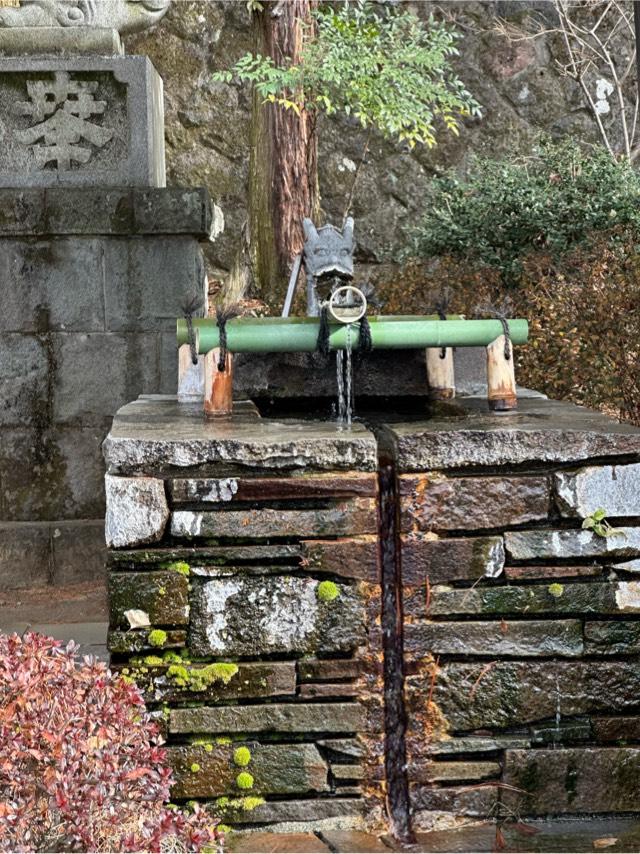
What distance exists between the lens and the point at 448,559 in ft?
11.0

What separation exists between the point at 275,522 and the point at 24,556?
11.7 feet

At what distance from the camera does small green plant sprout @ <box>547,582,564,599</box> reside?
337 centimetres

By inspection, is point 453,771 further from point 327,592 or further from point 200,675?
point 200,675

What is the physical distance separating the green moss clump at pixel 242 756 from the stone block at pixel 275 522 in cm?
55

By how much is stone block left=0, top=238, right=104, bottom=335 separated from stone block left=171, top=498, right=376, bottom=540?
3508mm

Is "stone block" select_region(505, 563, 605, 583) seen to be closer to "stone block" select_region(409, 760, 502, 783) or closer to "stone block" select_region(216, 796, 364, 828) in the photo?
"stone block" select_region(409, 760, 502, 783)

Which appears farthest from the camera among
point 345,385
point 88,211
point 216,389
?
point 88,211

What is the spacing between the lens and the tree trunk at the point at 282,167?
37.9 ft

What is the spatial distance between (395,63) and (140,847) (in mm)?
9148

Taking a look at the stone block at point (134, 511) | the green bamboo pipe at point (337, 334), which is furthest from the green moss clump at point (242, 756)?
the green bamboo pipe at point (337, 334)

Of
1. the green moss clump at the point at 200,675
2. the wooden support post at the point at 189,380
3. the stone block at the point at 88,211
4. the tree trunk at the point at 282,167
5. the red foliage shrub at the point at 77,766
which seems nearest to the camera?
the red foliage shrub at the point at 77,766

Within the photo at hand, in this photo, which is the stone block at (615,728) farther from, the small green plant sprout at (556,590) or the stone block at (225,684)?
the stone block at (225,684)

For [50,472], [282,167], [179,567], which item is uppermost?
[282,167]

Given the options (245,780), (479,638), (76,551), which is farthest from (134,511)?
(76,551)
